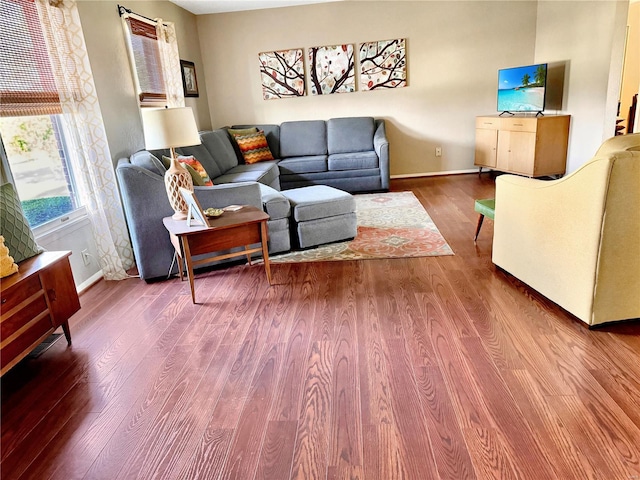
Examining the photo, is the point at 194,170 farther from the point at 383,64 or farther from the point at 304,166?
the point at 383,64

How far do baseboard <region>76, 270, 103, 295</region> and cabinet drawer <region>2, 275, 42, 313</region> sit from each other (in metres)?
0.98

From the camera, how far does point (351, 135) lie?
5656 millimetres

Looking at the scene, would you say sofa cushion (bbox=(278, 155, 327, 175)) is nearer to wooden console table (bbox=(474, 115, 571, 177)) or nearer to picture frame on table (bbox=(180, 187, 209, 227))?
wooden console table (bbox=(474, 115, 571, 177))

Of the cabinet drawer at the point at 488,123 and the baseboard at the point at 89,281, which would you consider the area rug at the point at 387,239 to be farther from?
the cabinet drawer at the point at 488,123

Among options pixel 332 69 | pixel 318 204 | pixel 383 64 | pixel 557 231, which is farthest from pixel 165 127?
pixel 383 64

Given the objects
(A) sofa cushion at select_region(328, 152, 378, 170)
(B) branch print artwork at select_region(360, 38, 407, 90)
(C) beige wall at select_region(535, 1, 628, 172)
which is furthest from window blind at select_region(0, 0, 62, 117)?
(C) beige wall at select_region(535, 1, 628, 172)

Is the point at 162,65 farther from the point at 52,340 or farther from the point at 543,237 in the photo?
the point at 543,237

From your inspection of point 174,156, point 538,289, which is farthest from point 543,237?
point 174,156

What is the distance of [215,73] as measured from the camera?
19.5 feet

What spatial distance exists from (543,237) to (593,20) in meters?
3.53

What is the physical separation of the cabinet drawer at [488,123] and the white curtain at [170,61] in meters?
3.75

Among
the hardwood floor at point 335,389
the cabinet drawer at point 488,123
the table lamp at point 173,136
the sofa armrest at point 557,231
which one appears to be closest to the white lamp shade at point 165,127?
the table lamp at point 173,136

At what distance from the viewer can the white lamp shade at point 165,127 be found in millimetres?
2771

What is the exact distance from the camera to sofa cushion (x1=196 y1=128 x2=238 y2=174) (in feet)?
15.4
